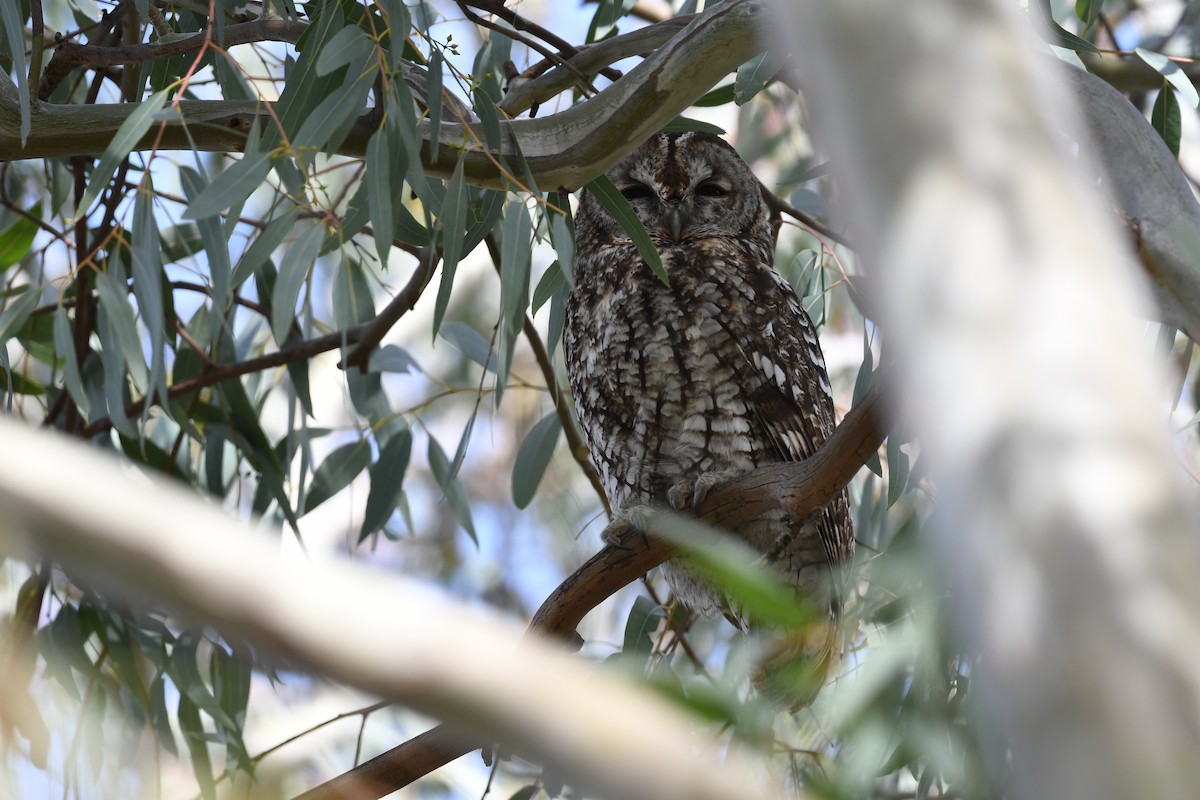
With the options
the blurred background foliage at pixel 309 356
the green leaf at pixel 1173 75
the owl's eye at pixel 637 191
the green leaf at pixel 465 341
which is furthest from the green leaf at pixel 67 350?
the green leaf at pixel 1173 75

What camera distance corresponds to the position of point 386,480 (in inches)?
105

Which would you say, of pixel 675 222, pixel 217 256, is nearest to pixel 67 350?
pixel 217 256

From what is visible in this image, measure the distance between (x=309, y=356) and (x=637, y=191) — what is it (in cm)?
92

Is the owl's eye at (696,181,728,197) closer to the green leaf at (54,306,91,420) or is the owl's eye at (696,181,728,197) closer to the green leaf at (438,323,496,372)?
the green leaf at (438,323,496,372)

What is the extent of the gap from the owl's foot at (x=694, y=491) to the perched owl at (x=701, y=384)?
4 cm

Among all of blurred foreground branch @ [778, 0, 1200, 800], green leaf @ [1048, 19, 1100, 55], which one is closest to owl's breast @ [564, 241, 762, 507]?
green leaf @ [1048, 19, 1100, 55]

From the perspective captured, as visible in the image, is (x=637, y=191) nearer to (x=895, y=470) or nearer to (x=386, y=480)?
(x=386, y=480)

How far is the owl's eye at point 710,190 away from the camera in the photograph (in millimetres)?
2945

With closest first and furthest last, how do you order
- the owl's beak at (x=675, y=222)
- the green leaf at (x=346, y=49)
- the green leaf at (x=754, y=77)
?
the green leaf at (x=346, y=49) < the green leaf at (x=754, y=77) < the owl's beak at (x=675, y=222)

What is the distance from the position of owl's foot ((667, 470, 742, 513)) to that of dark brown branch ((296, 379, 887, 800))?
0.03m

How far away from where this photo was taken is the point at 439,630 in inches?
18.6

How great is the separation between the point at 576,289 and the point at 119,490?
7.75 ft

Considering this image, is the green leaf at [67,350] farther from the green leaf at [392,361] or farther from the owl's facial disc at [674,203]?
the owl's facial disc at [674,203]

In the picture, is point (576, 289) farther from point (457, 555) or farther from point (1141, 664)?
point (457, 555)
